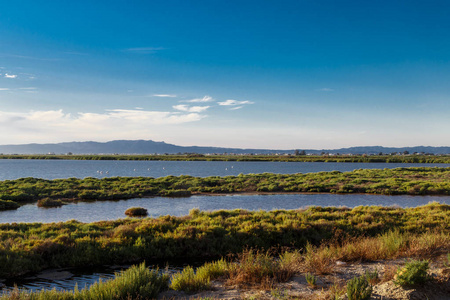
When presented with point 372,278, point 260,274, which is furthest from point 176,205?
point 372,278

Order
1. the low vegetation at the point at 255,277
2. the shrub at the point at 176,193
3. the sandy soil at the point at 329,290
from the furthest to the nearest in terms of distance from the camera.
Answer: the shrub at the point at 176,193
the low vegetation at the point at 255,277
the sandy soil at the point at 329,290

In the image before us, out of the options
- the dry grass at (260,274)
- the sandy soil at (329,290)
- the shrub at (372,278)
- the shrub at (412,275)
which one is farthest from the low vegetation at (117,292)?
the shrub at (412,275)

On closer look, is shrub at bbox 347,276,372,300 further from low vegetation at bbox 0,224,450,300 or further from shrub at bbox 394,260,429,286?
shrub at bbox 394,260,429,286

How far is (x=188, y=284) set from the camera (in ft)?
25.8

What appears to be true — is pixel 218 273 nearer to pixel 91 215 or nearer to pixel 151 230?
pixel 151 230

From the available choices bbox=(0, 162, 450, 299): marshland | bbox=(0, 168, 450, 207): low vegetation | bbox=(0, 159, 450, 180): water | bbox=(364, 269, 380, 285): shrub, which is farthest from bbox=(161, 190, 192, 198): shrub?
bbox=(0, 159, 450, 180): water

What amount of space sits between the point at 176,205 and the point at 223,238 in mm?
14651

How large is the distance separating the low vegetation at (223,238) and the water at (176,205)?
19.9ft

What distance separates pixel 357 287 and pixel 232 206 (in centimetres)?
2291

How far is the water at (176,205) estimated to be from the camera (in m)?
23.4

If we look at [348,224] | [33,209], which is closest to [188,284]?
[348,224]

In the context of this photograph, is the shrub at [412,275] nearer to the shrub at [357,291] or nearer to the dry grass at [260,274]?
the shrub at [357,291]

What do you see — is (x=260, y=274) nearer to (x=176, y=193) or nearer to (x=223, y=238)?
(x=223, y=238)

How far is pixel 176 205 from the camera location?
29250 mm
